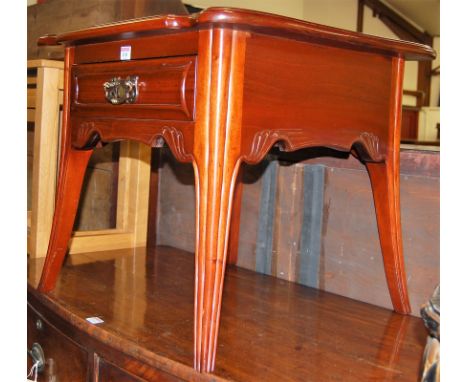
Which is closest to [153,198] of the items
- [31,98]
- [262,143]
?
[31,98]

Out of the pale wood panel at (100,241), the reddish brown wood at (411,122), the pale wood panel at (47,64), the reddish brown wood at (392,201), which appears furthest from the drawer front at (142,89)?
the reddish brown wood at (411,122)

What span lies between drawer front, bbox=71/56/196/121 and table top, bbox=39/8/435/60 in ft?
0.18

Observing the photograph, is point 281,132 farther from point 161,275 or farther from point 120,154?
point 120,154

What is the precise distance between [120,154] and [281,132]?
3.21 ft

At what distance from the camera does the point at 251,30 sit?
3.13 feet

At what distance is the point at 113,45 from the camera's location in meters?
1.17

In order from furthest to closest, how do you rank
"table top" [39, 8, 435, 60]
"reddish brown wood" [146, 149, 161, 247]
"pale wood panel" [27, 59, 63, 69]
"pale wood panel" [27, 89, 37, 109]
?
"reddish brown wood" [146, 149, 161, 247]
"pale wood panel" [27, 89, 37, 109]
"pale wood panel" [27, 59, 63, 69]
"table top" [39, 8, 435, 60]

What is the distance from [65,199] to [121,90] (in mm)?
342

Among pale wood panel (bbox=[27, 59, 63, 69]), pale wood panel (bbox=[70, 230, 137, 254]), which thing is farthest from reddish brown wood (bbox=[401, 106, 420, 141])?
pale wood panel (bbox=[27, 59, 63, 69])

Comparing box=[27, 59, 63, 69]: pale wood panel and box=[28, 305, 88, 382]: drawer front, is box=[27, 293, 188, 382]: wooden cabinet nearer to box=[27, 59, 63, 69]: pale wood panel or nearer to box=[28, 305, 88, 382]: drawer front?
box=[28, 305, 88, 382]: drawer front

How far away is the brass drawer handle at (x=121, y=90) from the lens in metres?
1.10

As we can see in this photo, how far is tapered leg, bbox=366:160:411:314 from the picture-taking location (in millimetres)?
1273

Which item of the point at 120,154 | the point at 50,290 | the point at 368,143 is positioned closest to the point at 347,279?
the point at 368,143

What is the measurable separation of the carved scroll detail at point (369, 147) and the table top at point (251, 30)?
0.55 feet
